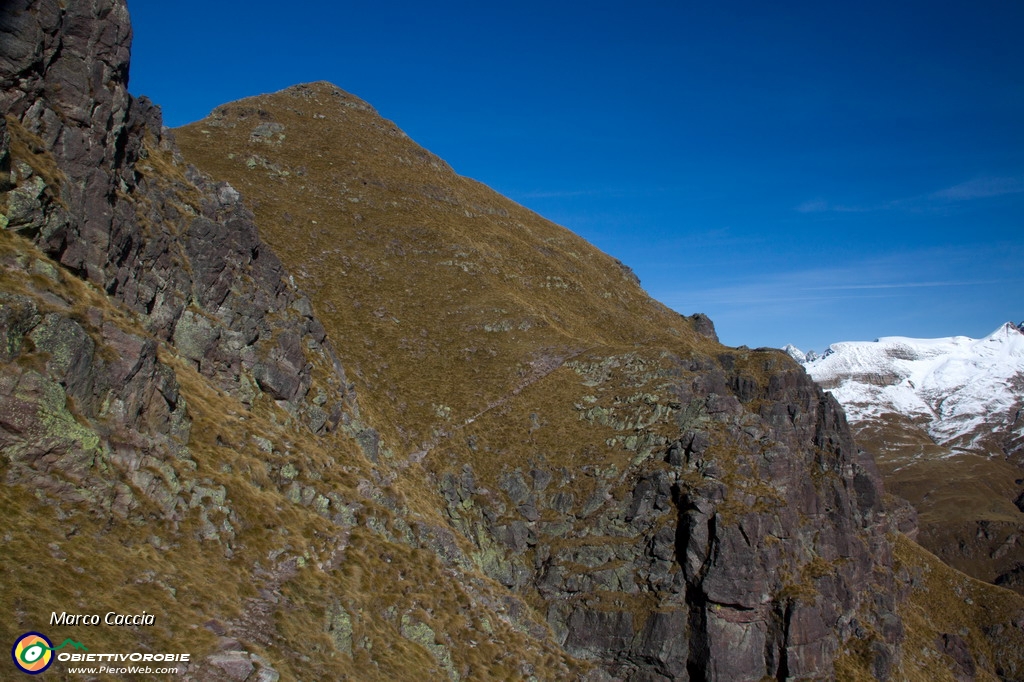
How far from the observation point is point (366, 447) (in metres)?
61.1

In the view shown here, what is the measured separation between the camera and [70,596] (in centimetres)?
2370

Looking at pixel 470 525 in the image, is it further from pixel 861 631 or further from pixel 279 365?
pixel 861 631

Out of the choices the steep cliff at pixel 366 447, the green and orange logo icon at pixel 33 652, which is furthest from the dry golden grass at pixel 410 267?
the green and orange logo icon at pixel 33 652

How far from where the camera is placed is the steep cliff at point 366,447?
29031 millimetres

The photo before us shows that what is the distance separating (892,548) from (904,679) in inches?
1717

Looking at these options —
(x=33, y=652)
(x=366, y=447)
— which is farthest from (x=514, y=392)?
(x=33, y=652)

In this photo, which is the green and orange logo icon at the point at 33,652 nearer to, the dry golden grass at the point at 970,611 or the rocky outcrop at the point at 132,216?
the rocky outcrop at the point at 132,216

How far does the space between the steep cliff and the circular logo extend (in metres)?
0.46

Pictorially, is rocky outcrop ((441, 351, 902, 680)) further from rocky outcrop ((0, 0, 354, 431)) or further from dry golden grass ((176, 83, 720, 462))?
rocky outcrop ((0, 0, 354, 431))

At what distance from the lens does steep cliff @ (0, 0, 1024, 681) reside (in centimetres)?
2903

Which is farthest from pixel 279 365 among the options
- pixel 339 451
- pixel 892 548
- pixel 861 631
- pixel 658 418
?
pixel 892 548

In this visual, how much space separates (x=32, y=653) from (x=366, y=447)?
40566mm

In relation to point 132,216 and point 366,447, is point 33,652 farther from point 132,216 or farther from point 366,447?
point 366,447

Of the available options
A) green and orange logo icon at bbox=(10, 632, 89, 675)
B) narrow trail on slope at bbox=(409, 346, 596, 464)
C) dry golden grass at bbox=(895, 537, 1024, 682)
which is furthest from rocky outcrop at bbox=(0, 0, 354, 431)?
dry golden grass at bbox=(895, 537, 1024, 682)
